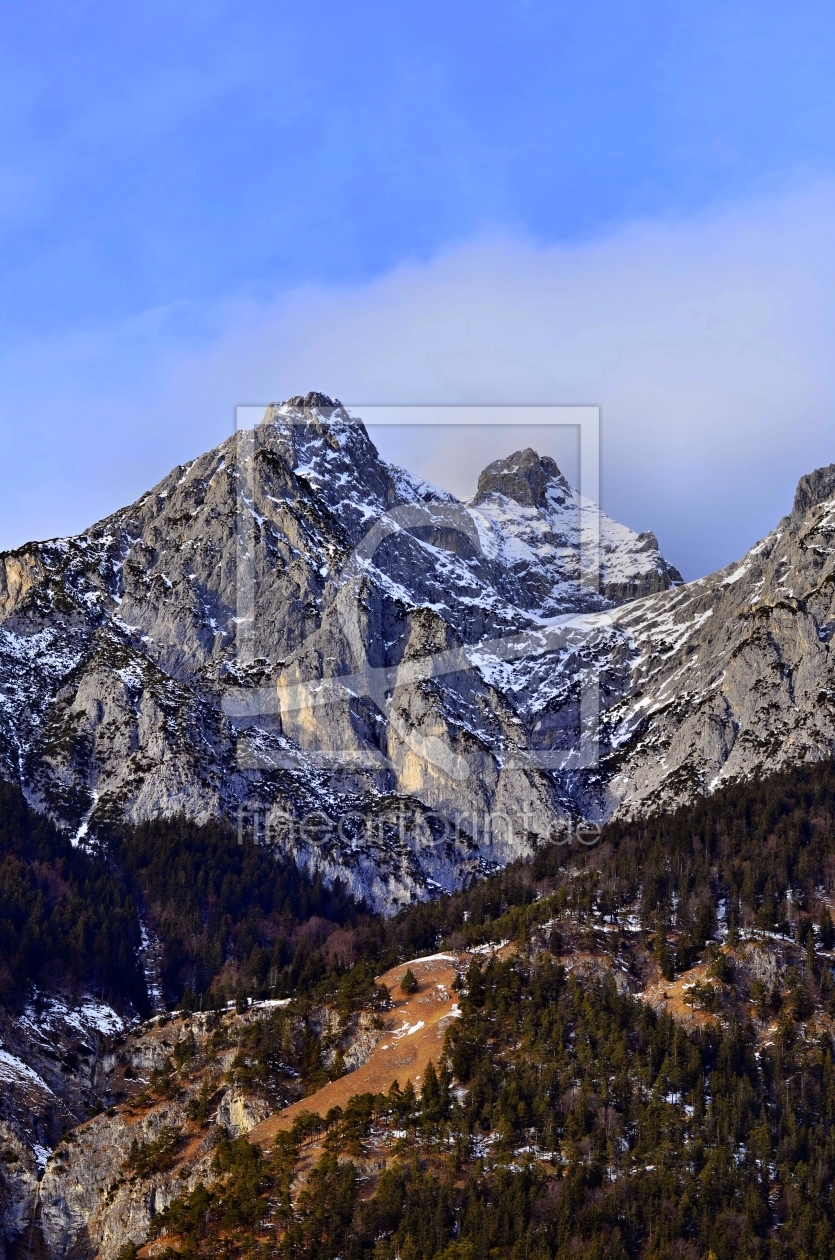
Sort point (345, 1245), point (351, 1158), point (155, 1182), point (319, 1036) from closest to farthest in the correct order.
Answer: point (345, 1245) → point (351, 1158) → point (155, 1182) → point (319, 1036)

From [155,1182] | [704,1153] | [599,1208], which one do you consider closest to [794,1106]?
[704,1153]

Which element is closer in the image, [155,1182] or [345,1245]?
[345,1245]

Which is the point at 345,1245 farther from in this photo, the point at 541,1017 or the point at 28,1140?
the point at 28,1140

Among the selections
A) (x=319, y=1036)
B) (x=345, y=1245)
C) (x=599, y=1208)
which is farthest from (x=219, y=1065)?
(x=599, y=1208)

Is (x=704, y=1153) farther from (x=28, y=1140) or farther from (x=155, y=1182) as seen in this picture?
(x=28, y=1140)

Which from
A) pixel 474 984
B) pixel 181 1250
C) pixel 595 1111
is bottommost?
pixel 181 1250

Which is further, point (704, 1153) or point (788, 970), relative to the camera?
point (788, 970)

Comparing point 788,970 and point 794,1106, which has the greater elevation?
point 788,970

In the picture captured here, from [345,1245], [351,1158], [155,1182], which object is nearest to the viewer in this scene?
[345,1245]

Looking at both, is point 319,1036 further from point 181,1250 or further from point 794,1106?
point 794,1106

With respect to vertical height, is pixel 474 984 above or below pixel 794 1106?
above

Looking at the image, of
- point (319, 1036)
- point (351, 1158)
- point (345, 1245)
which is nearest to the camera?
point (345, 1245)
